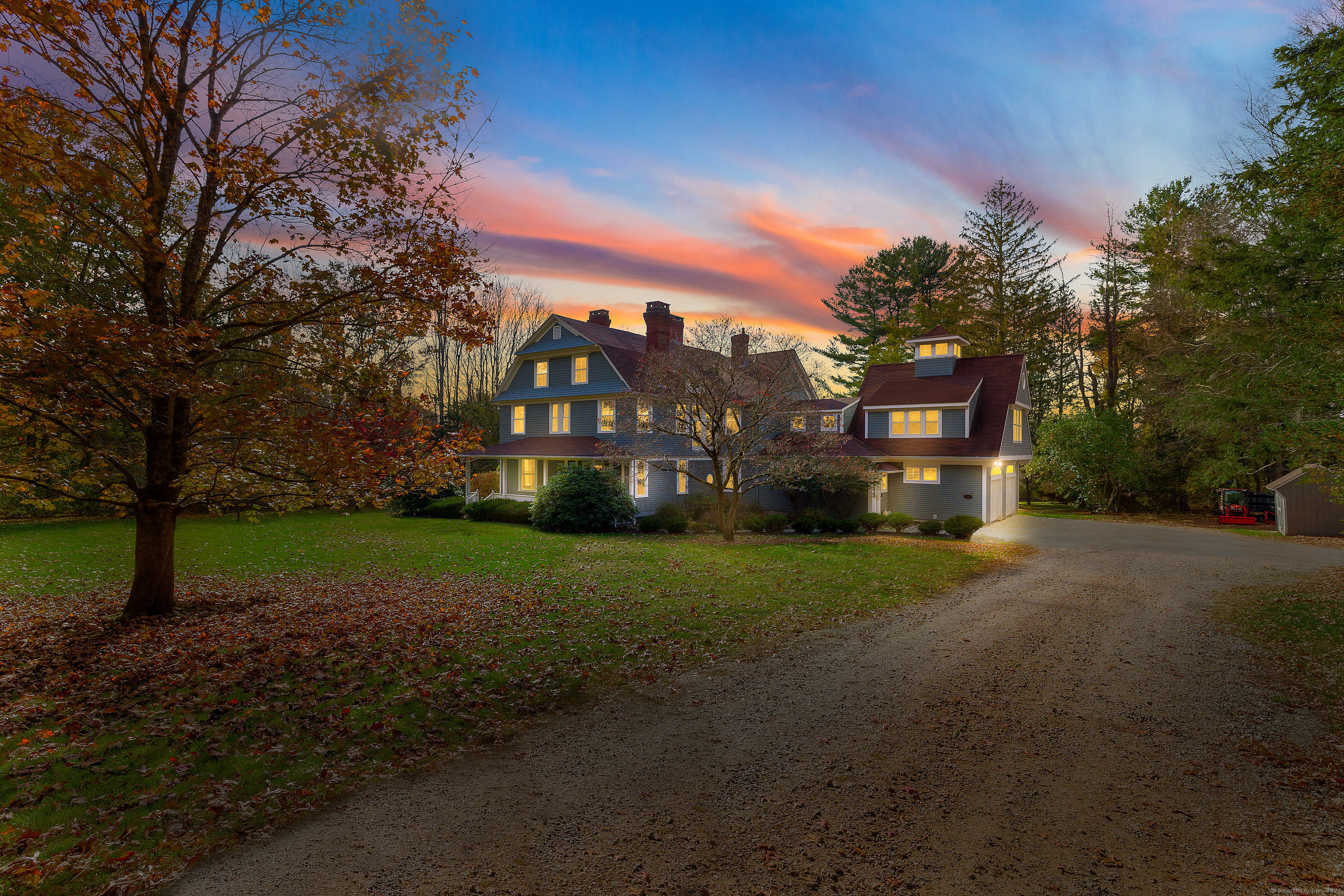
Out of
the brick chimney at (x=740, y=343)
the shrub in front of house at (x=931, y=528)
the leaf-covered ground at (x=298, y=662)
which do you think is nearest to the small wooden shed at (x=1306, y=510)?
the shrub in front of house at (x=931, y=528)

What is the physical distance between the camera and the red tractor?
2802 centimetres

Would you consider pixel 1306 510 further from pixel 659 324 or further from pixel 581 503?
pixel 581 503

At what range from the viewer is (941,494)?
88.1 ft

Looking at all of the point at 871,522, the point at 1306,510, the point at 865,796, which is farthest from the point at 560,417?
the point at 1306,510

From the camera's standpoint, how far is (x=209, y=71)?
28.5 feet

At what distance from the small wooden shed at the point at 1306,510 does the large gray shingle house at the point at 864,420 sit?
916 cm

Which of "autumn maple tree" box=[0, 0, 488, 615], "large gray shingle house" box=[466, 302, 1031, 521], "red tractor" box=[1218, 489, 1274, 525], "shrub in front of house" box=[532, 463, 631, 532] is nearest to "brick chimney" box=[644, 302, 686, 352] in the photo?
"large gray shingle house" box=[466, 302, 1031, 521]

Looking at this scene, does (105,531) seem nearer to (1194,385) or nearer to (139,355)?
(139,355)

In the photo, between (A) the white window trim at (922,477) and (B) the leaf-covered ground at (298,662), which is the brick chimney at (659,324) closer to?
(A) the white window trim at (922,477)

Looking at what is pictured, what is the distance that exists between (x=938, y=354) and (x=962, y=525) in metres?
11.9

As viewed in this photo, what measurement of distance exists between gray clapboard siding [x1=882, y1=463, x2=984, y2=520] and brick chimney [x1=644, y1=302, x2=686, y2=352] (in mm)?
11960

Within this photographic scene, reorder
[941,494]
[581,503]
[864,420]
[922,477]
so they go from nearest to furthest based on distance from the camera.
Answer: [581,503] < [941,494] < [922,477] < [864,420]

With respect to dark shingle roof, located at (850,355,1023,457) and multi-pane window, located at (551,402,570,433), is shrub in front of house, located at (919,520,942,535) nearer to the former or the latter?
dark shingle roof, located at (850,355,1023,457)

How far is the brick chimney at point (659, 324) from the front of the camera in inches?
1104
